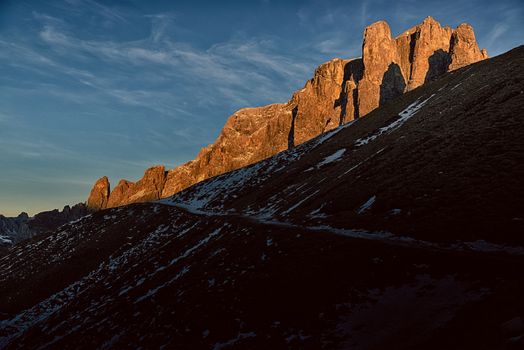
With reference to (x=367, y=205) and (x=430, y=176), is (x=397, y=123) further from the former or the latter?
(x=367, y=205)

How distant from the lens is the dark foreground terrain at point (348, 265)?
47.5ft

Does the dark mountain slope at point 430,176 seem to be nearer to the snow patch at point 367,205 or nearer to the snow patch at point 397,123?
the snow patch at point 367,205

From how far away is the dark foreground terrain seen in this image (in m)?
14.5

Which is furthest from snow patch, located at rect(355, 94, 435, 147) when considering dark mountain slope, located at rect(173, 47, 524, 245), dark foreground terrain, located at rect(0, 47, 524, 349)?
dark foreground terrain, located at rect(0, 47, 524, 349)

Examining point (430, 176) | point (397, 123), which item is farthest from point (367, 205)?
point (397, 123)

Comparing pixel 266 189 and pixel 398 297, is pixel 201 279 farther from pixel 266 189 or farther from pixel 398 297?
pixel 266 189

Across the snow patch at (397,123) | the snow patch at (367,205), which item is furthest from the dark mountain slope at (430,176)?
the snow patch at (397,123)

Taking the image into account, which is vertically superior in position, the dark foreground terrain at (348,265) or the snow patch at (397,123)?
the snow patch at (397,123)

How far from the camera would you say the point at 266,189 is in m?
65.8

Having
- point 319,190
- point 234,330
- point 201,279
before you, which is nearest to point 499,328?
Answer: point 234,330

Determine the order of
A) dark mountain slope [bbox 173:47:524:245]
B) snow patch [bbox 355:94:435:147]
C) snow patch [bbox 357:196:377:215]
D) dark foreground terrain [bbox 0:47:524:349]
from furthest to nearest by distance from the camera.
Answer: snow patch [bbox 355:94:435:147], snow patch [bbox 357:196:377:215], dark mountain slope [bbox 173:47:524:245], dark foreground terrain [bbox 0:47:524:349]

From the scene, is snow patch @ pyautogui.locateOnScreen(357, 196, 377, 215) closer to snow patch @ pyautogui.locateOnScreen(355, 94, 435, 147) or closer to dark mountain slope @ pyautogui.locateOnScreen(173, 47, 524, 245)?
dark mountain slope @ pyautogui.locateOnScreen(173, 47, 524, 245)

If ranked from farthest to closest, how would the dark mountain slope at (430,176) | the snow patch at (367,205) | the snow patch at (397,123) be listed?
the snow patch at (397,123)
the snow patch at (367,205)
the dark mountain slope at (430,176)

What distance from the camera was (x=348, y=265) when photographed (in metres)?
20.1
